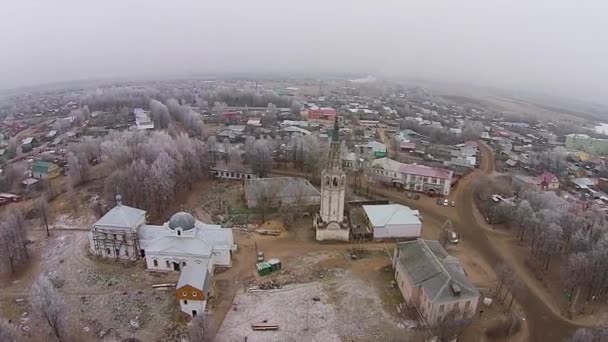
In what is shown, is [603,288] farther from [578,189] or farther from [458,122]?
[458,122]

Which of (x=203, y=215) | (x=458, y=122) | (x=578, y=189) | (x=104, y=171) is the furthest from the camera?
(x=458, y=122)

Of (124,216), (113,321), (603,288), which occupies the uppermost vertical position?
(124,216)

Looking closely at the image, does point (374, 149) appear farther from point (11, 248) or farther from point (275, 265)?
point (11, 248)

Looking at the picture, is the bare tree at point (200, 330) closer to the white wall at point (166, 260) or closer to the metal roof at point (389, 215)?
the white wall at point (166, 260)

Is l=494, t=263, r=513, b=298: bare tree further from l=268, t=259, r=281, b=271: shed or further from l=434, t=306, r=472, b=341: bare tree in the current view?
l=268, t=259, r=281, b=271: shed

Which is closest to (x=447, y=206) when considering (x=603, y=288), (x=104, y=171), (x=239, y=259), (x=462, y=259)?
(x=462, y=259)

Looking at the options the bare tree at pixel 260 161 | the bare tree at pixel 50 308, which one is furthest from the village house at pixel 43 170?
the bare tree at pixel 50 308
